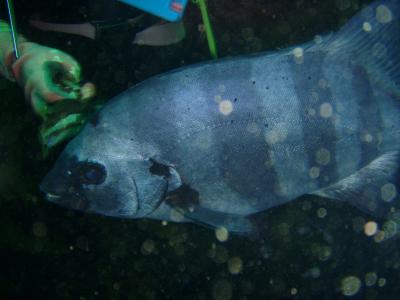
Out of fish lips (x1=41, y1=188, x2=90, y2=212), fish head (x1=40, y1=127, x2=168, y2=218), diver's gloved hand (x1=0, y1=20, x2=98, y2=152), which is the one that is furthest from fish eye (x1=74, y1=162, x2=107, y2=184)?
diver's gloved hand (x1=0, y1=20, x2=98, y2=152)

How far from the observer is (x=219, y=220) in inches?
109

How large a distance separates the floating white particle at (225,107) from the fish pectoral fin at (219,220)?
0.84 metres

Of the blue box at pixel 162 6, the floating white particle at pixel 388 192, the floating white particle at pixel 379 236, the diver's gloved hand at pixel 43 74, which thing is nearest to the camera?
the blue box at pixel 162 6

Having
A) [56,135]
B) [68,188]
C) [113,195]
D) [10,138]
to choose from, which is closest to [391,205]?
[113,195]

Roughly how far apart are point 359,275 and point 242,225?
228 cm

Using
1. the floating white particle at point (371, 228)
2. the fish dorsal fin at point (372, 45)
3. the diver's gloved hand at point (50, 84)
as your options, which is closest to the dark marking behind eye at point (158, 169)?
the diver's gloved hand at point (50, 84)

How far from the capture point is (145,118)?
8.73 ft

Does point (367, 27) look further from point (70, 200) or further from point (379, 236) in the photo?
point (70, 200)

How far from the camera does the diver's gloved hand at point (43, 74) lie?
265cm

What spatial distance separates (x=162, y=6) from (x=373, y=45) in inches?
69.9

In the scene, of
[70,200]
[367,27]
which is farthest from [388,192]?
[70,200]

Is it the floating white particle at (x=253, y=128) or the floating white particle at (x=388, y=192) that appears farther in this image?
the floating white particle at (x=388, y=192)

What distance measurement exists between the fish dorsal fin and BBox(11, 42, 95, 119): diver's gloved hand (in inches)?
81.0

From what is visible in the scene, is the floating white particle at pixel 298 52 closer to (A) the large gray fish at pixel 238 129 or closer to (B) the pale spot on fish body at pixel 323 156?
(A) the large gray fish at pixel 238 129
